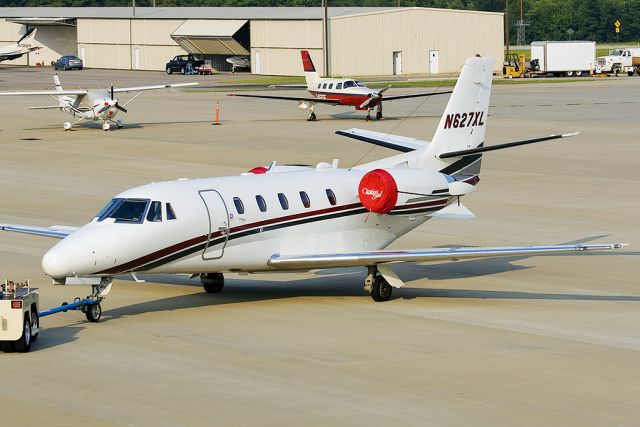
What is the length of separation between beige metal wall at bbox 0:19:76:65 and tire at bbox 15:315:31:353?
131196 millimetres

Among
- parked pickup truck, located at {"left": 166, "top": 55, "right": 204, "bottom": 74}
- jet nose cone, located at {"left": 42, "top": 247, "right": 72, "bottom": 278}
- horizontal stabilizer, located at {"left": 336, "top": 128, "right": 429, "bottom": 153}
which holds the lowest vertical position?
jet nose cone, located at {"left": 42, "top": 247, "right": 72, "bottom": 278}

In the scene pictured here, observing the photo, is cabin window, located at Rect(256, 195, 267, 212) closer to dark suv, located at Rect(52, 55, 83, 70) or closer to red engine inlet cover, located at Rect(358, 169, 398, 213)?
red engine inlet cover, located at Rect(358, 169, 398, 213)

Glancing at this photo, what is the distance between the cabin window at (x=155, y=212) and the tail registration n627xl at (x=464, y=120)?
802 cm

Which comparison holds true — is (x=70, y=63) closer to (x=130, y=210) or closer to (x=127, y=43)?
(x=127, y=43)

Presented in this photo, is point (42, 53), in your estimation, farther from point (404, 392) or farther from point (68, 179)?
point (404, 392)

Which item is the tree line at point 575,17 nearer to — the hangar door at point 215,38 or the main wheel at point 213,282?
the hangar door at point 215,38

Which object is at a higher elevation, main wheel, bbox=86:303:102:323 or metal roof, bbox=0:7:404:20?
metal roof, bbox=0:7:404:20

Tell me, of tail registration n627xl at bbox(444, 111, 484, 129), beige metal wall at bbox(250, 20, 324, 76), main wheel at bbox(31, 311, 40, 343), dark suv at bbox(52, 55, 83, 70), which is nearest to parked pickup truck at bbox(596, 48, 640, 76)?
beige metal wall at bbox(250, 20, 324, 76)

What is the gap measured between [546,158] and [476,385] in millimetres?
34698

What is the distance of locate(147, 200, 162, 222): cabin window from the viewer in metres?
21.8

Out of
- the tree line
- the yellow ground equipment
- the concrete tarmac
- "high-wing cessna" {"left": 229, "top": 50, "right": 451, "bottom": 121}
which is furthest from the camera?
the tree line

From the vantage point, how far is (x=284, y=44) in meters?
121

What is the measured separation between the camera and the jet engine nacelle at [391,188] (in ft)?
80.8

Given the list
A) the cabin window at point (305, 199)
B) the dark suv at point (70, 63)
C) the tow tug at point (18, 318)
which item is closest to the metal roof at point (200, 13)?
the dark suv at point (70, 63)
